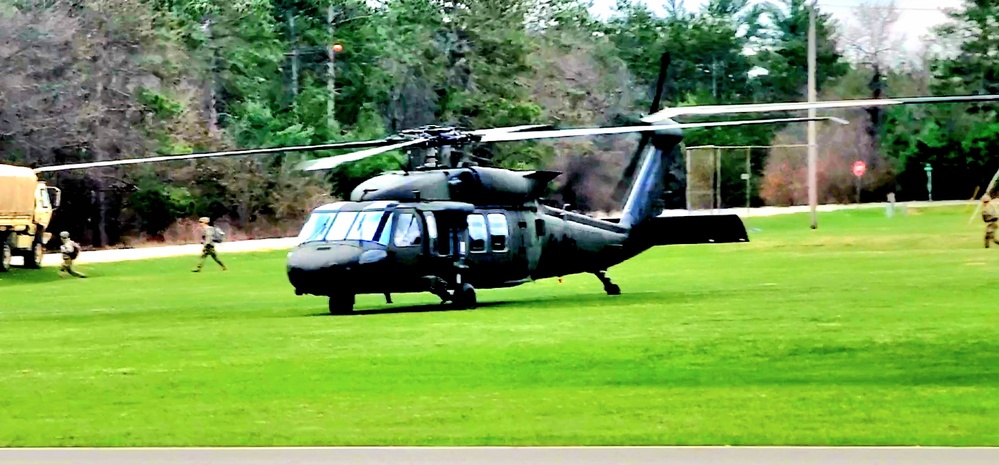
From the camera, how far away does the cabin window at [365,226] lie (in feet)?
76.1

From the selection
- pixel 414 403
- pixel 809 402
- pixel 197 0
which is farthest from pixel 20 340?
pixel 197 0

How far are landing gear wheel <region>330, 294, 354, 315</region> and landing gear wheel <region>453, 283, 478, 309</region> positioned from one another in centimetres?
142

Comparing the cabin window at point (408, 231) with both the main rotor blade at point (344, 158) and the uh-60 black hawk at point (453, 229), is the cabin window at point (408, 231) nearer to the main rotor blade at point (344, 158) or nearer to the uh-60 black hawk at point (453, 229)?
the uh-60 black hawk at point (453, 229)

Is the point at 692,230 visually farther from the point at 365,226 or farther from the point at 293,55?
the point at 293,55

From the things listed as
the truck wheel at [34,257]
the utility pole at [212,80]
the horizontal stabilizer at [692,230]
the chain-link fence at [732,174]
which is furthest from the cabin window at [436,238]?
the chain-link fence at [732,174]

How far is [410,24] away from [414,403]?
50.2 metres

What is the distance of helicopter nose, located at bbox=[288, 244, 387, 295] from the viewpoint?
22.7 m

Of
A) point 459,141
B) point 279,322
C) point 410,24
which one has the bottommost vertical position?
point 279,322

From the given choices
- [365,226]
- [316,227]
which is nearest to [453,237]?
[365,226]

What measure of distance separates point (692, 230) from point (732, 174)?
1560 inches

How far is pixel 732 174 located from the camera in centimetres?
6581

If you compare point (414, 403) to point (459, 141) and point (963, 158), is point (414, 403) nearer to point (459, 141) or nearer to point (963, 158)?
point (459, 141)

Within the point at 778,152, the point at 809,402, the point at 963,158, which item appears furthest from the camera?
the point at 963,158

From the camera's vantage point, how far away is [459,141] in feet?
76.6
